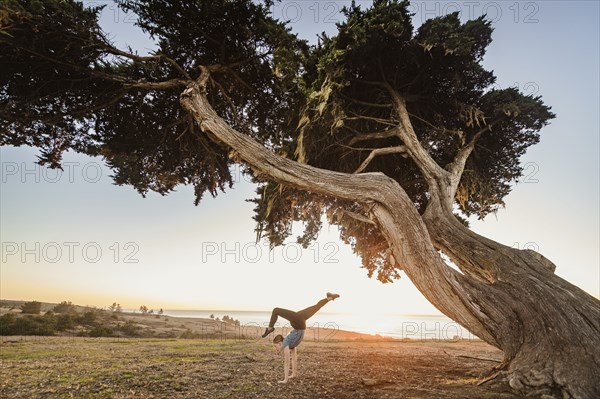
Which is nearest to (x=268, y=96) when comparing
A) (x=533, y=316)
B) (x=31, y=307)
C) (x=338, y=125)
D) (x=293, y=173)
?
(x=338, y=125)

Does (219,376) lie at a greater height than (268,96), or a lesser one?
lesser

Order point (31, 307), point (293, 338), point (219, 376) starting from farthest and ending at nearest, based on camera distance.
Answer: point (31, 307) < point (219, 376) < point (293, 338)

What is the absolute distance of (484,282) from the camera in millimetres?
6645

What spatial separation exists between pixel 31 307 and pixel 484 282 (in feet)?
67.0

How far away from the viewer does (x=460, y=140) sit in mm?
9727

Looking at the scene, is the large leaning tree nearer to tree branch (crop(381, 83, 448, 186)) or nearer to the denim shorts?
tree branch (crop(381, 83, 448, 186))

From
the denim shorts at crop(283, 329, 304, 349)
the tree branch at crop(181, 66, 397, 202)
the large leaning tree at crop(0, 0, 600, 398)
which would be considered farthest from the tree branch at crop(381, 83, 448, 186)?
the denim shorts at crop(283, 329, 304, 349)

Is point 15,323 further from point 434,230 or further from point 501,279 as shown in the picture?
point 501,279

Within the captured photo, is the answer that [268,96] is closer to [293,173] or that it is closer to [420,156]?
[293,173]

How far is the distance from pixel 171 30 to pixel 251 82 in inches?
96.0

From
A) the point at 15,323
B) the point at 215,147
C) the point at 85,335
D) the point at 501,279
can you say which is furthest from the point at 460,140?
the point at 15,323

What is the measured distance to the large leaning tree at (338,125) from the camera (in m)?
6.21

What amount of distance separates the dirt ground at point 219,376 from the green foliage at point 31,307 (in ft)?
29.0

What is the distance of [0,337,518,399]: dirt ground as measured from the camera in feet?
16.5
